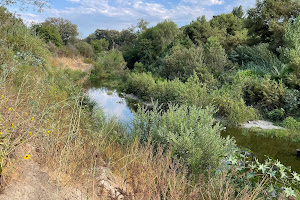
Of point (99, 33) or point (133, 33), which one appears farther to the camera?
point (99, 33)

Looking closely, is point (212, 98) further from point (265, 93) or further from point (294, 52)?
point (294, 52)

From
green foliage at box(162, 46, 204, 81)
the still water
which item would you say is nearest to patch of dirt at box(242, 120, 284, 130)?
the still water

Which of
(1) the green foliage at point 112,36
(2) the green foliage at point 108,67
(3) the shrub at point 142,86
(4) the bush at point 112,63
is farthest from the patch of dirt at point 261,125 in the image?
(1) the green foliage at point 112,36

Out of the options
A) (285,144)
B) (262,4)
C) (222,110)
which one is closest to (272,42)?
(262,4)

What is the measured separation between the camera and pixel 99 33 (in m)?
61.2

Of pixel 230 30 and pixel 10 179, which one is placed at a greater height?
pixel 230 30

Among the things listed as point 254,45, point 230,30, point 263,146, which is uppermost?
point 230,30

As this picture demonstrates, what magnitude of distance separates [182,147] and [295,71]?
8641 millimetres

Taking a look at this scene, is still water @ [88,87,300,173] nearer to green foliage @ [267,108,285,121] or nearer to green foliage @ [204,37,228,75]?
green foliage @ [267,108,285,121]

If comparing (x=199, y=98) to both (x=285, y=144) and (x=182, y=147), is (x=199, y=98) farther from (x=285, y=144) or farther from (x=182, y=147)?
(x=182, y=147)

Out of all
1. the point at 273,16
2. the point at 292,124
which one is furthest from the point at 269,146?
the point at 273,16

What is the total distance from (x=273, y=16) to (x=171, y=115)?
497 inches

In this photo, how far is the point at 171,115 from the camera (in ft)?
14.3

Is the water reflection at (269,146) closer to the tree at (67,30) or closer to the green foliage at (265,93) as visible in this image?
the green foliage at (265,93)
